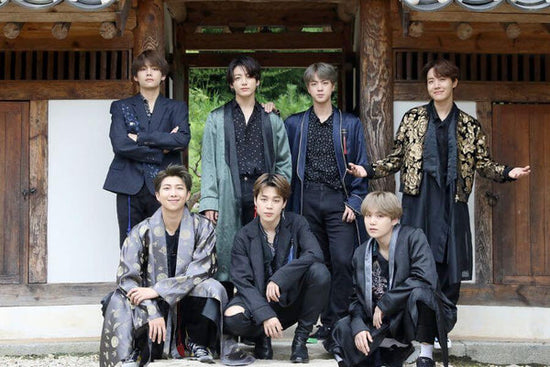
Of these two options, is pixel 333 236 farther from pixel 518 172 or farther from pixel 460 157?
pixel 518 172

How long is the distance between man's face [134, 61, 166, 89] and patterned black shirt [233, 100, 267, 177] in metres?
0.66

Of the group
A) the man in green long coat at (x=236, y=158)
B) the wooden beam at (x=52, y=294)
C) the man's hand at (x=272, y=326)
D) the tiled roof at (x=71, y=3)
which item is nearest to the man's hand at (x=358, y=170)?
the man in green long coat at (x=236, y=158)

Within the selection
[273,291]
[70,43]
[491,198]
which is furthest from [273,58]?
[273,291]

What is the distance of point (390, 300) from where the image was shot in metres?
5.52

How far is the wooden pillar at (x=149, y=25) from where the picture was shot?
721cm

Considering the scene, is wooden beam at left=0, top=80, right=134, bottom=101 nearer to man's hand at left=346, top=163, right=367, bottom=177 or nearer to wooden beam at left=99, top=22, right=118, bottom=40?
wooden beam at left=99, top=22, right=118, bottom=40

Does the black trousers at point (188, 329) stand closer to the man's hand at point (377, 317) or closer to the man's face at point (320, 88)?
the man's hand at point (377, 317)

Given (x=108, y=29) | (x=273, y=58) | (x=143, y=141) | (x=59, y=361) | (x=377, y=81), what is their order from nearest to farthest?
(x=143, y=141), (x=108, y=29), (x=59, y=361), (x=377, y=81), (x=273, y=58)

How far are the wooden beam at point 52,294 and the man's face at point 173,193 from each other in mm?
1894

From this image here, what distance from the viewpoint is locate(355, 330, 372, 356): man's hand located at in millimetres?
5504

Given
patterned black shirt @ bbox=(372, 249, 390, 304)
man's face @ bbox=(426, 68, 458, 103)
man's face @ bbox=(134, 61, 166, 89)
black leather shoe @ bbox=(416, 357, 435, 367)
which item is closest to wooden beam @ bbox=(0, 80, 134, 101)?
man's face @ bbox=(134, 61, 166, 89)

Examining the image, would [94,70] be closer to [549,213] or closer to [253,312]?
[253,312]

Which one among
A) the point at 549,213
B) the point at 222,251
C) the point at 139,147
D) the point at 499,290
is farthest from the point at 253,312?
the point at 549,213

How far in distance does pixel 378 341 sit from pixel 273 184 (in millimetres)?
1281
